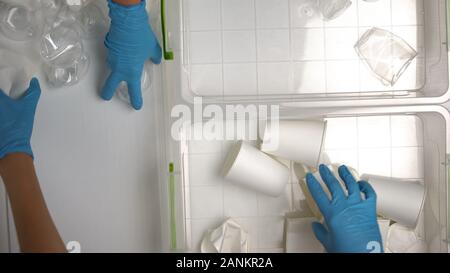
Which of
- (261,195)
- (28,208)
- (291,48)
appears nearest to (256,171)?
(261,195)

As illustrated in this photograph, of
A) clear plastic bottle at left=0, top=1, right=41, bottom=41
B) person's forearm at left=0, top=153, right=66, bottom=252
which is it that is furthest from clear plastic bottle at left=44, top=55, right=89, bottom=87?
person's forearm at left=0, top=153, right=66, bottom=252

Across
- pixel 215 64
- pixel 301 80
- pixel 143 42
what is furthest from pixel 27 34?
pixel 301 80

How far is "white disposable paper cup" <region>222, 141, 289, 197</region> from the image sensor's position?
116cm

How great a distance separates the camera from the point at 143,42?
3.71 feet

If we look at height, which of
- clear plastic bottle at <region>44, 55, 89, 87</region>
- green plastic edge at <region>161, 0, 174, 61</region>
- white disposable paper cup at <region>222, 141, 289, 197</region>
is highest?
green plastic edge at <region>161, 0, 174, 61</region>

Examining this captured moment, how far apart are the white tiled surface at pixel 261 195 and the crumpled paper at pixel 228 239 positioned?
0.15 ft

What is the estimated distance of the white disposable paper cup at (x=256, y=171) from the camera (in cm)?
116

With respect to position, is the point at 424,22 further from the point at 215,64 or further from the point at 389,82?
the point at 215,64

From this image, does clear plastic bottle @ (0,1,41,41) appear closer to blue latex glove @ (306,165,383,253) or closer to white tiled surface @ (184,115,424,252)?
white tiled surface @ (184,115,424,252)

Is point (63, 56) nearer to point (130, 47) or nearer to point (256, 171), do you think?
point (130, 47)

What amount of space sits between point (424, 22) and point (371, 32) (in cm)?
17

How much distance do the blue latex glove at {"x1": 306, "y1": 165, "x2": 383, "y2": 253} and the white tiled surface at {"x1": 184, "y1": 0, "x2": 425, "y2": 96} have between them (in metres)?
0.29

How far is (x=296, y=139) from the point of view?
116 centimetres

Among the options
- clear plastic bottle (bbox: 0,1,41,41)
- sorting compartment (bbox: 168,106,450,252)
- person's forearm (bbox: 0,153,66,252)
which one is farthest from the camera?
sorting compartment (bbox: 168,106,450,252)
